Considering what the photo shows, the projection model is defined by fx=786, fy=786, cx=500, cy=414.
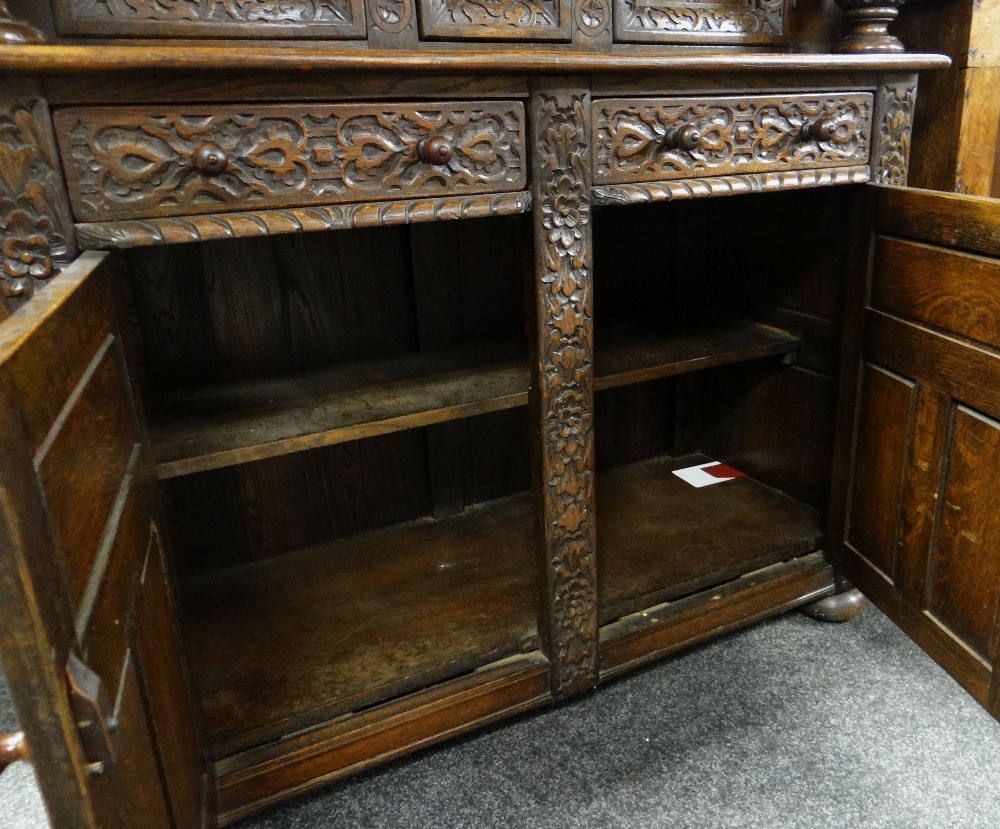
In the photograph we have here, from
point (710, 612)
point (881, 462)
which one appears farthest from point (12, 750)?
point (881, 462)

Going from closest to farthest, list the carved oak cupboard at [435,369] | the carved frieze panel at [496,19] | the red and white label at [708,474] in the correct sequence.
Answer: the carved oak cupboard at [435,369]
the carved frieze panel at [496,19]
the red and white label at [708,474]

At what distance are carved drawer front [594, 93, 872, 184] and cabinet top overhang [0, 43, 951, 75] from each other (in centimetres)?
5

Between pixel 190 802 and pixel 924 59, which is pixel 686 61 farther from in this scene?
pixel 190 802

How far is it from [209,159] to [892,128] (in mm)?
1141

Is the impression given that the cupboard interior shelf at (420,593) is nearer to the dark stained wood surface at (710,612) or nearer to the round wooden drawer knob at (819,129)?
the dark stained wood surface at (710,612)

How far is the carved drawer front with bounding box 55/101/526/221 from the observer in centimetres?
87

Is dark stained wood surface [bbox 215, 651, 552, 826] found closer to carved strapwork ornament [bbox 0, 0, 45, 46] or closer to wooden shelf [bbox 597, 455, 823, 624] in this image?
wooden shelf [bbox 597, 455, 823, 624]

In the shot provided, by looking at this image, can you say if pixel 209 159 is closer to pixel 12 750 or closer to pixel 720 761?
pixel 12 750

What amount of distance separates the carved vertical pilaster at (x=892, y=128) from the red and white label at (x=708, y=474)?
794 millimetres

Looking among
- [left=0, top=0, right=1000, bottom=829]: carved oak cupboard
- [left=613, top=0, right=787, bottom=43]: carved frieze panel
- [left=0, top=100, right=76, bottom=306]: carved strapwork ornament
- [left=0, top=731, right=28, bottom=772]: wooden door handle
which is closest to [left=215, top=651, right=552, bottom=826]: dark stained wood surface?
[left=0, top=0, right=1000, bottom=829]: carved oak cupboard

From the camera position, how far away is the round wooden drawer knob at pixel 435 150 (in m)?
1.01

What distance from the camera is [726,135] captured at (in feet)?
4.01

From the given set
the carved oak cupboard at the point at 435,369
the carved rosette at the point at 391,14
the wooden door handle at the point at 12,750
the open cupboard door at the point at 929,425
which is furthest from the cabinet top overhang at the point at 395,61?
the wooden door handle at the point at 12,750

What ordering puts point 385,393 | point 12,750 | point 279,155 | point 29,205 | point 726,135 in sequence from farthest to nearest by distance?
point 385,393 < point 726,135 < point 279,155 < point 29,205 < point 12,750
